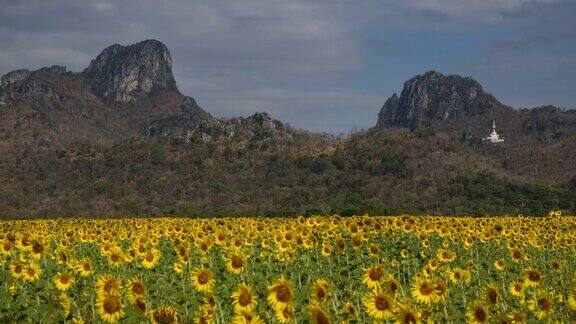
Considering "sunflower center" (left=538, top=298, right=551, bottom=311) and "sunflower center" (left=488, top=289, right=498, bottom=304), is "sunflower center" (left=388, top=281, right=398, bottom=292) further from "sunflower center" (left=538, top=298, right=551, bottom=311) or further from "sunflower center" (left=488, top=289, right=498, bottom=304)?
A: "sunflower center" (left=538, top=298, right=551, bottom=311)

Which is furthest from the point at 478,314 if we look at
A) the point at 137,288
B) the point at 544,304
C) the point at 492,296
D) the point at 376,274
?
the point at 137,288

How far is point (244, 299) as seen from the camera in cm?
841

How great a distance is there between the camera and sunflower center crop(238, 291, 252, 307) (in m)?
8.38

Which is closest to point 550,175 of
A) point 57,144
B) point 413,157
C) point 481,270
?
point 413,157

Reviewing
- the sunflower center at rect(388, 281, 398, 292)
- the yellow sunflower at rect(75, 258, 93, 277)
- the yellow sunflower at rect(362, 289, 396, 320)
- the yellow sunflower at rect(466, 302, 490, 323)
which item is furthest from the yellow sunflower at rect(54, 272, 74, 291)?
the yellow sunflower at rect(466, 302, 490, 323)

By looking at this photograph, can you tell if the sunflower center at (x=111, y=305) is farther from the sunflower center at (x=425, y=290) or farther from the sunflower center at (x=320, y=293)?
the sunflower center at (x=425, y=290)

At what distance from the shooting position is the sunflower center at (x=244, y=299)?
27.5ft

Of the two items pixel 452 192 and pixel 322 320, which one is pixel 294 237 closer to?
pixel 322 320

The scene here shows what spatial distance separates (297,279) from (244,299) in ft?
21.6

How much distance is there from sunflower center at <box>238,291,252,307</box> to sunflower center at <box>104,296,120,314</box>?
1452mm

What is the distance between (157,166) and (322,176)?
97.7 ft

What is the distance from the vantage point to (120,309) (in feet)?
27.0

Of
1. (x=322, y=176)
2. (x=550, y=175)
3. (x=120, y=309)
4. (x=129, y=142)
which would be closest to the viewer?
(x=120, y=309)

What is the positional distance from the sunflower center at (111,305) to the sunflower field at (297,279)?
1 centimetres
